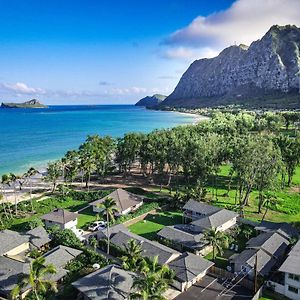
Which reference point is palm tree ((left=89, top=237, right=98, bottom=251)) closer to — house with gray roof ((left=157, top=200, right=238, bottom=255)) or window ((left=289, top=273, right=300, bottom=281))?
house with gray roof ((left=157, top=200, right=238, bottom=255))

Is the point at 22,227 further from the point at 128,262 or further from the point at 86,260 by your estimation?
the point at 128,262

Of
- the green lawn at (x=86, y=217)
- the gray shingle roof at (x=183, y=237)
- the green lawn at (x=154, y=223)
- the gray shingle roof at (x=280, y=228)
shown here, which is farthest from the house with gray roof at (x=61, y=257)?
the gray shingle roof at (x=280, y=228)

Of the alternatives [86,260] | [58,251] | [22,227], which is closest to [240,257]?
[86,260]

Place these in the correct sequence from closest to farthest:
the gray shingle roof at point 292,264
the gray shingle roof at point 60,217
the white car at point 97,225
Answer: the gray shingle roof at point 292,264
the gray shingle roof at point 60,217
the white car at point 97,225

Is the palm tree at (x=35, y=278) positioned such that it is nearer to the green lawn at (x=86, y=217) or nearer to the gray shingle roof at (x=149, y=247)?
the gray shingle roof at (x=149, y=247)

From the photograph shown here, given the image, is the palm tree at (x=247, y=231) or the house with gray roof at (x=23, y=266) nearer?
the house with gray roof at (x=23, y=266)

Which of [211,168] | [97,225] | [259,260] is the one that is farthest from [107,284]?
[211,168]
